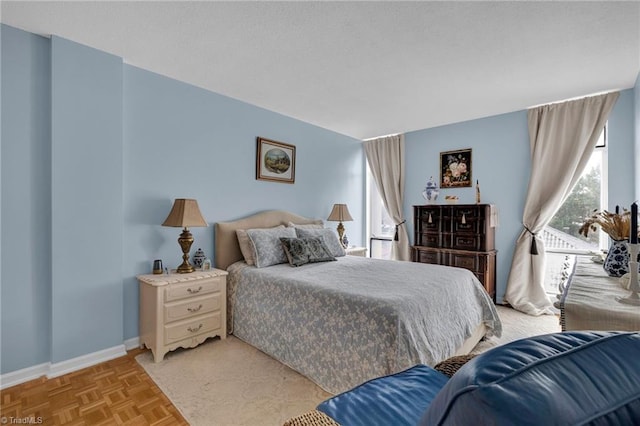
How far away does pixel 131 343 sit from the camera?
2672mm

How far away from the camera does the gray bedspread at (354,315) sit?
1804 millimetres

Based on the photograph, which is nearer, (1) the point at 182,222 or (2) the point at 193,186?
(1) the point at 182,222

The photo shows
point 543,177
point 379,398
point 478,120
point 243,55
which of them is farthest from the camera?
point 478,120

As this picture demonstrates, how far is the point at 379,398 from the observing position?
105 centimetres

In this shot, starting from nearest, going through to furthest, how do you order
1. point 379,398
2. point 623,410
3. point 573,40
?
point 623,410
point 379,398
point 573,40

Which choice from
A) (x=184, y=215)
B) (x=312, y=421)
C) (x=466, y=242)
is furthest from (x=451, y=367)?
(x=466, y=242)

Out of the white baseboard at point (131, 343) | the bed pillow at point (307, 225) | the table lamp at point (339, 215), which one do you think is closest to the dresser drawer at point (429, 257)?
the table lamp at point (339, 215)

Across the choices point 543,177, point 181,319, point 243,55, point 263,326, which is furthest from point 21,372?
point 543,177

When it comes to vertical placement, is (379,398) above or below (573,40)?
below

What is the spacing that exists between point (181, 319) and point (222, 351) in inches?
18.6

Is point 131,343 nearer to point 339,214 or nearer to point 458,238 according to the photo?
point 339,214

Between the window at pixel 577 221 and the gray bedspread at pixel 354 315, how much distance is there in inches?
73.1

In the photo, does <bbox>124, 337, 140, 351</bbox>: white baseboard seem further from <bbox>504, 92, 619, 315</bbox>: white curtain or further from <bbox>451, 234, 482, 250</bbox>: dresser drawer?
<bbox>504, 92, 619, 315</bbox>: white curtain

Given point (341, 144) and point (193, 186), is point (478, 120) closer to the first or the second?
point (341, 144)
